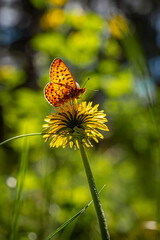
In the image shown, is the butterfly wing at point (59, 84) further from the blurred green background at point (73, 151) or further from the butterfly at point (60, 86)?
the blurred green background at point (73, 151)

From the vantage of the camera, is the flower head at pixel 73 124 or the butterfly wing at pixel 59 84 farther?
the butterfly wing at pixel 59 84

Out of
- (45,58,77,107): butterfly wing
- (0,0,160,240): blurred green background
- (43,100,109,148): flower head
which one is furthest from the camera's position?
(0,0,160,240): blurred green background

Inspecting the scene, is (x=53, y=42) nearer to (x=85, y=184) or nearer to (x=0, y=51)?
(x=85, y=184)

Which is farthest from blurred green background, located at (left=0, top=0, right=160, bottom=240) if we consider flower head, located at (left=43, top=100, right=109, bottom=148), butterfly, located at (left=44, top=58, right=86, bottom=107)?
flower head, located at (left=43, top=100, right=109, bottom=148)

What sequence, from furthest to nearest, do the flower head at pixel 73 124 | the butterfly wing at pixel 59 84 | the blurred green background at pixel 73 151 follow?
the blurred green background at pixel 73 151 < the butterfly wing at pixel 59 84 < the flower head at pixel 73 124

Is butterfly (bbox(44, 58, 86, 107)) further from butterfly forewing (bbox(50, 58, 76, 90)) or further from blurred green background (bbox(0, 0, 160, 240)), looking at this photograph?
blurred green background (bbox(0, 0, 160, 240))

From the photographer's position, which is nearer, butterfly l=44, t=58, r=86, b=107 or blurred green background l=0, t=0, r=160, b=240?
butterfly l=44, t=58, r=86, b=107

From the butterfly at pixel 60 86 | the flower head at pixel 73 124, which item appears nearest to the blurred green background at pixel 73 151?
the butterfly at pixel 60 86

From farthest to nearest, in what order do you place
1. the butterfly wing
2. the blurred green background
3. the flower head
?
1. the blurred green background
2. the butterfly wing
3. the flower head

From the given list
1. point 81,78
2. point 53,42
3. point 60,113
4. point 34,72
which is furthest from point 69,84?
point 34,72

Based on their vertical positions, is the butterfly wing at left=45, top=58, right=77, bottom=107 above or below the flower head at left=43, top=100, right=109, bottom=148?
above
